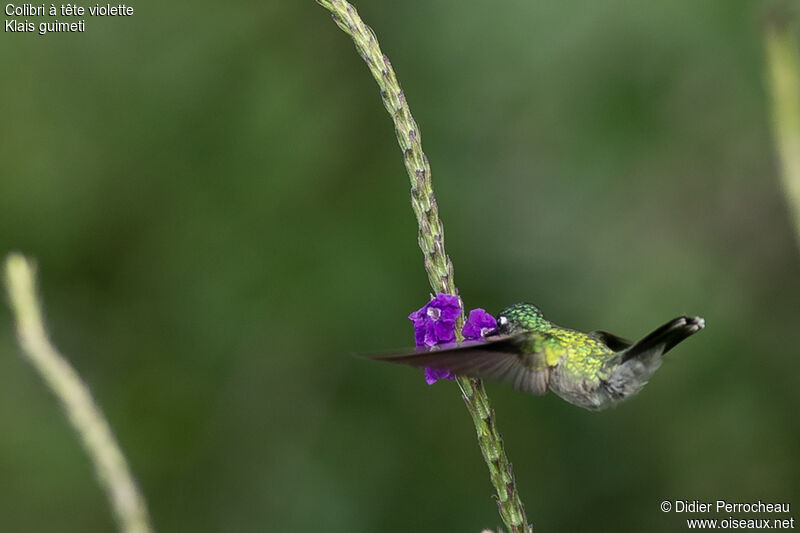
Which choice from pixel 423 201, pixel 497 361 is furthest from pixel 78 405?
pixel 497 361

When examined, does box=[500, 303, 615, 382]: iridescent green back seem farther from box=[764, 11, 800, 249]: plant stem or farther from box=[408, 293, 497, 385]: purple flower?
box=[764, 11, 800, 249]: plant stem

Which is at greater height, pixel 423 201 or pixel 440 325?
pixel 423 201

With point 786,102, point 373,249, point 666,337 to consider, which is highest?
point 373,249

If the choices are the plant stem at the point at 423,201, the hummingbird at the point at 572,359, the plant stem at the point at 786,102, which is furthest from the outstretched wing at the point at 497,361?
the plant stem at the point at 786,102

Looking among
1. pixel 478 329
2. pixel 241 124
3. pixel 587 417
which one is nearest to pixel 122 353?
pixel 241 124

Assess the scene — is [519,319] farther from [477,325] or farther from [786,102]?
[786,102]

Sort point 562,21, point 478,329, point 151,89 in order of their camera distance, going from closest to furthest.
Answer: point 478,329, point 562,21, point 151,89

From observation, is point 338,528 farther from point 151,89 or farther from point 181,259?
point 151,89
